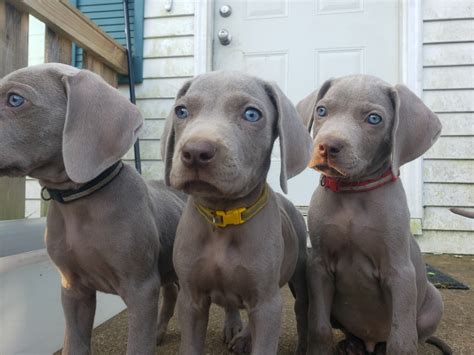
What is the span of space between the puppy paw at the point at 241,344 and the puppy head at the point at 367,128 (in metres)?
1.15

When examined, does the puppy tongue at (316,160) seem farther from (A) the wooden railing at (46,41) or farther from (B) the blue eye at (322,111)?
(A) the wooden railing at (46,41)

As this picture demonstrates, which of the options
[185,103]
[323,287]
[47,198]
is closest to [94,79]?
[185,103]

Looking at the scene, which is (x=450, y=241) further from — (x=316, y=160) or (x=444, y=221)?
(x=316, y=160)

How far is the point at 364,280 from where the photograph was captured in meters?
2.38

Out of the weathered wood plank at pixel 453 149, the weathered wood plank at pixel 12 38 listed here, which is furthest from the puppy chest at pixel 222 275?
the weathered wood plank at pixel 453 149

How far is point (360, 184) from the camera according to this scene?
2.37 m

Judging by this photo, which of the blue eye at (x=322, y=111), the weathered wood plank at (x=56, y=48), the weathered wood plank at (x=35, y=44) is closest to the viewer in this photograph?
the blue eye at (x=322, y=111)

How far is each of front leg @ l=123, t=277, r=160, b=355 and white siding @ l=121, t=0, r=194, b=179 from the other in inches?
146

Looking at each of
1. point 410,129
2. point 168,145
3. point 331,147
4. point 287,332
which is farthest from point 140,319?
point 410,129

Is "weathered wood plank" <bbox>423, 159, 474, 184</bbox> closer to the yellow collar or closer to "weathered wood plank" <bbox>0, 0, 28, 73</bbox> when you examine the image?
the yellow collar

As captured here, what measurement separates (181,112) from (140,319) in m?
0.97

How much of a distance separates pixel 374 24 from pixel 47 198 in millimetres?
4480

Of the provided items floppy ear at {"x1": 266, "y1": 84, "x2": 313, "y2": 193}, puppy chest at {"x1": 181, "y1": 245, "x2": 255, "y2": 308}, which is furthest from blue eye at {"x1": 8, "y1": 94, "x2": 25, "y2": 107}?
floppy ear at {"x1": 266, "y1": 84, "x2": 313, "y2": 193}

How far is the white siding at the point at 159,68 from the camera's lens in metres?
5.77
